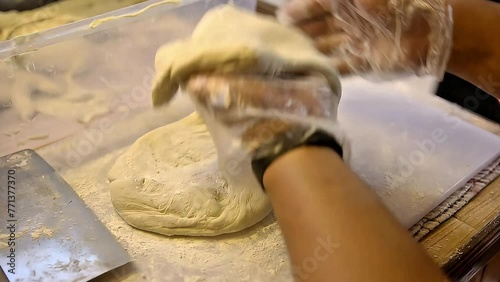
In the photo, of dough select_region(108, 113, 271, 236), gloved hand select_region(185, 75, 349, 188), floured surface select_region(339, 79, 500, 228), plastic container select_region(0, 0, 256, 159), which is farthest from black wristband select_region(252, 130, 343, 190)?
plastic container select_region(0, 0, 256, 159)

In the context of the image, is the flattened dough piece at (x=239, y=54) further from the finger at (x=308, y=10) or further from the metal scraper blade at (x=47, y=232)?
the metal scraper blade at (x=47, y=232)

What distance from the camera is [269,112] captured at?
0.51m

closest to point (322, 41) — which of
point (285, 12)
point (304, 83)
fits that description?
point (285, 12)

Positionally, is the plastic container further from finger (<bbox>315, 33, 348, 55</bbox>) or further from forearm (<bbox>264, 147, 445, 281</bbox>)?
forearm (<bbox>264, 147, 445, 281</bbox>)

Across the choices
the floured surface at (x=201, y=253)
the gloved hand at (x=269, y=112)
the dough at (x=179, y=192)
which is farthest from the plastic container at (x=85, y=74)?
the gloved hand at (x=269, y=112)

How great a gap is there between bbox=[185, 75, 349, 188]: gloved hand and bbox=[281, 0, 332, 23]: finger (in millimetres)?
197

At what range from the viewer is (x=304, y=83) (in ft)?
1.75

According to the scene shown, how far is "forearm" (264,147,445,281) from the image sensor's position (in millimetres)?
419

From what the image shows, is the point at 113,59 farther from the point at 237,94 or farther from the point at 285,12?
the point at 237,94

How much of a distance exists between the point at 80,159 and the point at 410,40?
0.62 m

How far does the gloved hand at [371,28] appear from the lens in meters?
0.70

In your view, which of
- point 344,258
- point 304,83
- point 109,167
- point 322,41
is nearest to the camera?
point 344,258

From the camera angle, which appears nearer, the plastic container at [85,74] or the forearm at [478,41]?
the forearm at [478,41]

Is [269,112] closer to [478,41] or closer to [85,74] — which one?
[478,41]
